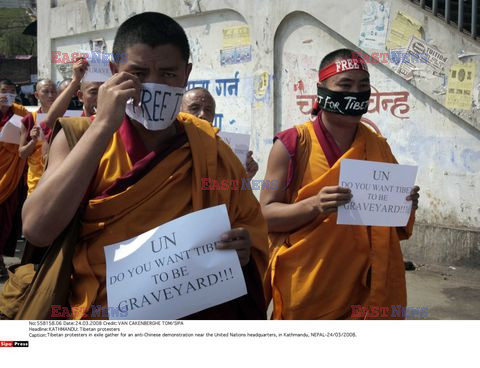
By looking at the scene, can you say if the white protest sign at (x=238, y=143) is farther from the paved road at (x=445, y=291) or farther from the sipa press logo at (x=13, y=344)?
the paved road at (x=445, y=291)

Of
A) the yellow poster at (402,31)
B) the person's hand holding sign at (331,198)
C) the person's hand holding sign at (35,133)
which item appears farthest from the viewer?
the yellow poster at (402,31)

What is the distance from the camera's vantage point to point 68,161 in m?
1.77

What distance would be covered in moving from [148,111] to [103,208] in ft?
1.12

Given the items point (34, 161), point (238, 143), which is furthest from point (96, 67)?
point (34, 161)

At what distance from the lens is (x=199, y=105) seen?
396 centimetres

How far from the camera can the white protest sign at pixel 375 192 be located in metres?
2.71

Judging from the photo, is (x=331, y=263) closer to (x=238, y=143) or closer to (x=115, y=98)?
(x=238, y=143)

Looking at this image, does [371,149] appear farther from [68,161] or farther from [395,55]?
[395,55]

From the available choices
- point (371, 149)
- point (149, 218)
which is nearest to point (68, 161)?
point (149, 218)

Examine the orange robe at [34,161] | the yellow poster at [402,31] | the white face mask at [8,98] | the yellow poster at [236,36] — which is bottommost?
the orange robe at [34,161]

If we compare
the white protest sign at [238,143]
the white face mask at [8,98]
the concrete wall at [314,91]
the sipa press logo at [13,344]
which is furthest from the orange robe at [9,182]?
→ the sipa press logo at [13,344]

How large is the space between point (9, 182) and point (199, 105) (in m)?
3.55

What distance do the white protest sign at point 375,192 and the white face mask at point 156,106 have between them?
93 centimetres

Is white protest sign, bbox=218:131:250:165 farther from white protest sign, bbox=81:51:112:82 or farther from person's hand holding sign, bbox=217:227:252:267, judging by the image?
person's hand holding sign, bbox=217:227:252:267
